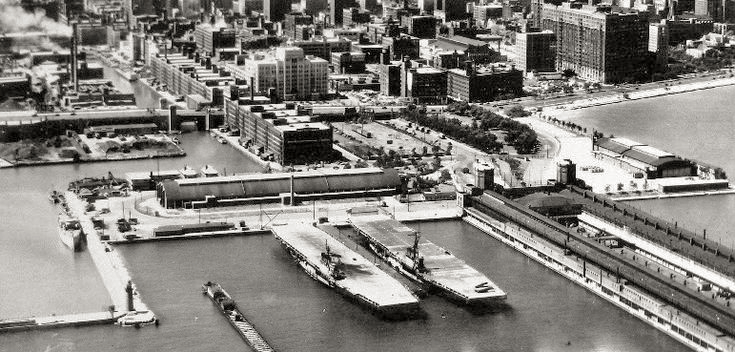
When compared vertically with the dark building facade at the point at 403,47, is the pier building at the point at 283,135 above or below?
below

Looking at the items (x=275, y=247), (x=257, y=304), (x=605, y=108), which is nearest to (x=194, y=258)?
(x=275, y=247)

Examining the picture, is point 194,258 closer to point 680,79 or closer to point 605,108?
point 605,108

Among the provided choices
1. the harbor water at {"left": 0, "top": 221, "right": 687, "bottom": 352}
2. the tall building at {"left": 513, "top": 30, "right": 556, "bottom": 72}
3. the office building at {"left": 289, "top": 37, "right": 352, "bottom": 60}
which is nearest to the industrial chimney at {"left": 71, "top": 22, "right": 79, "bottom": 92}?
the office building at {"left": 289, "top": 37, "right": 352, "bottom": 60}

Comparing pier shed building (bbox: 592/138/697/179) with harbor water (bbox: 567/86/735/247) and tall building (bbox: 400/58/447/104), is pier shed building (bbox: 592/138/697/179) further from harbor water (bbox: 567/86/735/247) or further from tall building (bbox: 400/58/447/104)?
tall building (bbox: 400/58/447/104)

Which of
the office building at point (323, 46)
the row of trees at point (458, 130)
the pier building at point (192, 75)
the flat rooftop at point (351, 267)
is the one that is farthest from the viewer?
the office building at point (323, 46)

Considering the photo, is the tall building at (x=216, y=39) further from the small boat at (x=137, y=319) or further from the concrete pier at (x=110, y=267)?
the small boat at (x=137, y=319)

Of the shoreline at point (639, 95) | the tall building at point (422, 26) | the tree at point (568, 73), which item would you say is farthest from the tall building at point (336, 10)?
the shoreline at point (639, 95)
